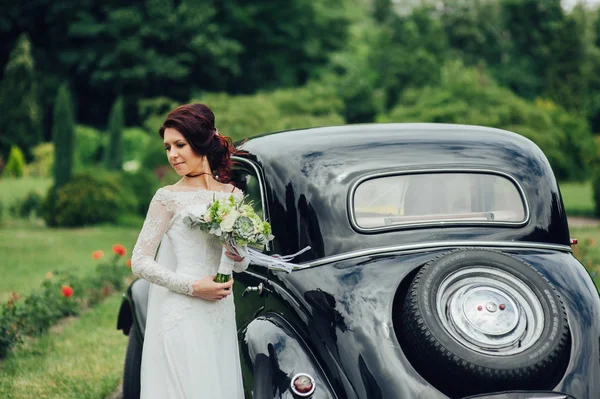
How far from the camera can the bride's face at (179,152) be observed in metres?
3.79

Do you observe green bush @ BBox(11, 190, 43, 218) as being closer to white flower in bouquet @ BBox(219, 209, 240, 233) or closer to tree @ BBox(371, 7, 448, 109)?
tree @ BBox(371, 7, 448, 109)

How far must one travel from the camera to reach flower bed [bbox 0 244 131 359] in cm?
713

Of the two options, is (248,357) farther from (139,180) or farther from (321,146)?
(139,180)

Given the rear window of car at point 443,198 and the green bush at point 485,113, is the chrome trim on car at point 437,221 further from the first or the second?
the green bush at point 485,113

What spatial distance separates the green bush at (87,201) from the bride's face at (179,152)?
51.5ft

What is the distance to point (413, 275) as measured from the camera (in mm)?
3930

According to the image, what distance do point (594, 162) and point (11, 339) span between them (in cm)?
1944

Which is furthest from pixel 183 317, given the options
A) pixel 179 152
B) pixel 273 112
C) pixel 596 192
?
pixel 596 192

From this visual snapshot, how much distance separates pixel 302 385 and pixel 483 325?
0.85 metres

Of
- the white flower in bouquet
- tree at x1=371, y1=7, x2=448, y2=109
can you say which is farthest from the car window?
tree at x1=371, y1=7, x2=448, y2=109

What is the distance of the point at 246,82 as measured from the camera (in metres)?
37.2

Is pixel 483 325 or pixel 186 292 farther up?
pixel 186 292

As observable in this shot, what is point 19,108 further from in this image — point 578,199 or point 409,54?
point 578,199

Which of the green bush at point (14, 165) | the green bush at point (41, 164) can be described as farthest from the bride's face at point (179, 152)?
the green bush at point (41, 164)
